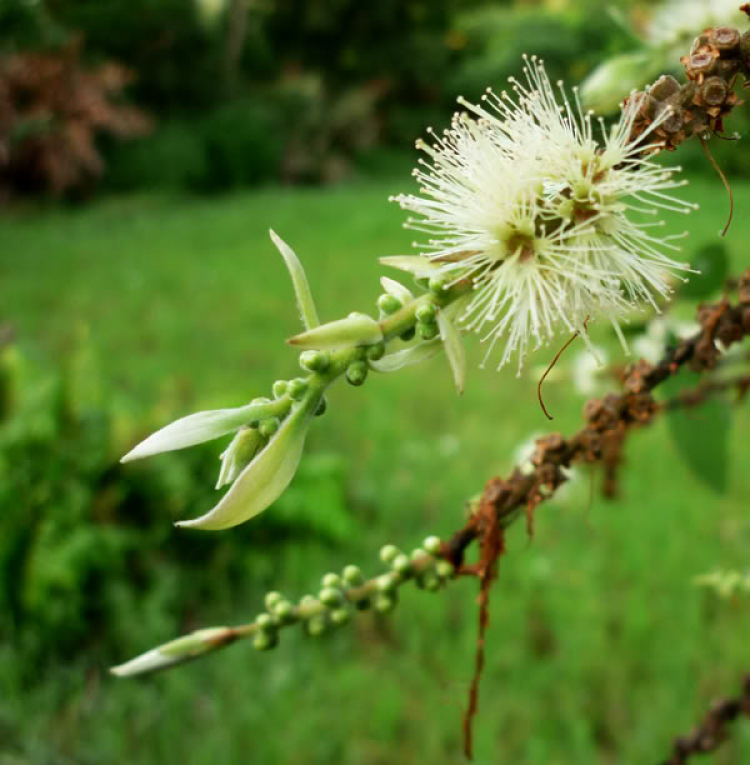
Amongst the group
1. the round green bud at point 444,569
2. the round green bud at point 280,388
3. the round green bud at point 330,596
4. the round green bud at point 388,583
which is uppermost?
the round green bud at point 280,388

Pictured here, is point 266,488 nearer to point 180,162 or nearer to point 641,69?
point 641,69

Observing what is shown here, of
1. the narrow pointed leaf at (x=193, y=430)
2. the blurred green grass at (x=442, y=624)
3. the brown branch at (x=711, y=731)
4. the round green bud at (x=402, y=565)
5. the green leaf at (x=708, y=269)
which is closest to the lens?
the narrow pointed leaf at (x=193, y=430)

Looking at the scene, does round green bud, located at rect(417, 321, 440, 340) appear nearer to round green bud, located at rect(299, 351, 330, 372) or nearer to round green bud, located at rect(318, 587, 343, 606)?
round green bud, located at rect(299, 351, 330, 372)

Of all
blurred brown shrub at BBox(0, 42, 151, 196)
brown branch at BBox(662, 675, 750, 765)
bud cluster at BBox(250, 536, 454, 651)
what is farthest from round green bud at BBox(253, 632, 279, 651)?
blurred brown shrub at BBox(0, 42, 151, 196)

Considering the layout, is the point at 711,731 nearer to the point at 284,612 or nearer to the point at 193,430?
the point at 284,612

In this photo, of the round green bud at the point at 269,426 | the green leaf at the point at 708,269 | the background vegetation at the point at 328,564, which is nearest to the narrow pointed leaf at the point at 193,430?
the round green bud at the point at 269,426

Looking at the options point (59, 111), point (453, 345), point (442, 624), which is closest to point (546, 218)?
point (453, 345)

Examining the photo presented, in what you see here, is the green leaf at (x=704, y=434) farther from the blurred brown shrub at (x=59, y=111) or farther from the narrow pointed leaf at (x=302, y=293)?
the blurred brown shrub at (x=59, y=111)
